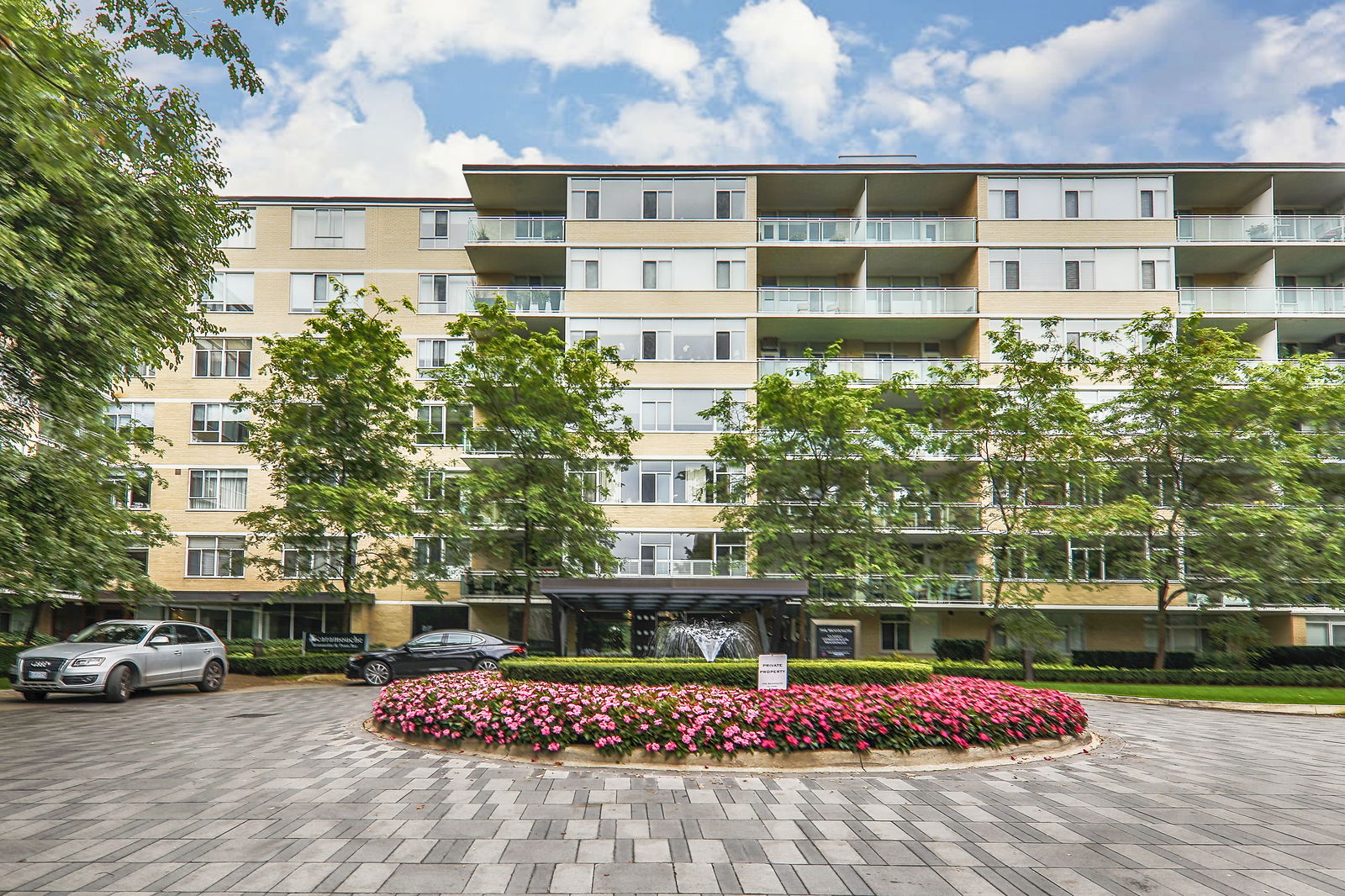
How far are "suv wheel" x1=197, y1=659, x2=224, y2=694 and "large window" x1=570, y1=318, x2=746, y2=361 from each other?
18.9m

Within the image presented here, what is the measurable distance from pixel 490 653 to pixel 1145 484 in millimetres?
22228

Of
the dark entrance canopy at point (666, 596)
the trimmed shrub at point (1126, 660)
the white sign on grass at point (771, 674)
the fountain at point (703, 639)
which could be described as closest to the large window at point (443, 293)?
the fountain at point (703, 639)

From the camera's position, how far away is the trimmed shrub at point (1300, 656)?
32.4 meters

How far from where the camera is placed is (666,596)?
16.7 meters

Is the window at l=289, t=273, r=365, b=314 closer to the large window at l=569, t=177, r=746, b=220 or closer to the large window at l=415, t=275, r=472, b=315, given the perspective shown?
the large window at l=415, t=275, r=472, b=315

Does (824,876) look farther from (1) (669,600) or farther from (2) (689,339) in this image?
(2) (689,339)

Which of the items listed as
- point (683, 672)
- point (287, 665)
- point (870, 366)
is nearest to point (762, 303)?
point (870, 366)

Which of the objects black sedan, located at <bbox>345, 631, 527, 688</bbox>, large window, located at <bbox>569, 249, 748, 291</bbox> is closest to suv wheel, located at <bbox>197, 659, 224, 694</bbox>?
black sedan, located at <bbox>345, 631, 527, 688</bbox>

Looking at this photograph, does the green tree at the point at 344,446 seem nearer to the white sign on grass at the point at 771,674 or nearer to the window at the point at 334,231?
the window at the point at 334,231

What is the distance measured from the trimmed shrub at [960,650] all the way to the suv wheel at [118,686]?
26554 mm

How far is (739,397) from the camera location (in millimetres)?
35625

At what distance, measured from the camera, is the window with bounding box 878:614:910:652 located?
3678cm

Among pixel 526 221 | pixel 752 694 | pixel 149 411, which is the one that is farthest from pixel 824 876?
pixel 149 411

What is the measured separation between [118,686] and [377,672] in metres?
6.52
